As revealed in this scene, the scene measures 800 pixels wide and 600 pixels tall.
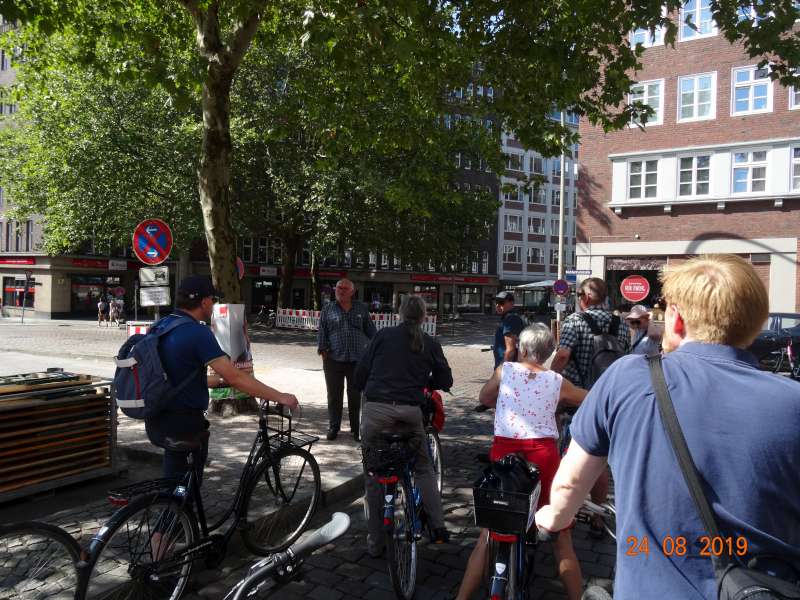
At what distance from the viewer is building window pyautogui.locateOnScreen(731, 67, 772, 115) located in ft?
77.2

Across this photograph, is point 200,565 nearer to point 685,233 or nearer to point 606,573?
point 606,573

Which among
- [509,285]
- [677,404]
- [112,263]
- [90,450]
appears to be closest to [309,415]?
[90,450]

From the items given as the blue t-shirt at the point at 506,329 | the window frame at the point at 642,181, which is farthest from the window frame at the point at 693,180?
the blue t-shirt at the point at 506,329

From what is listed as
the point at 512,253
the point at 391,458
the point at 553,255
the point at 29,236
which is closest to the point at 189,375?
the point at 391,458

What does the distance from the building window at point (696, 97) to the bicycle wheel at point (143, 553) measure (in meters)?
26.9

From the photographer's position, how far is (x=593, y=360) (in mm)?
4914

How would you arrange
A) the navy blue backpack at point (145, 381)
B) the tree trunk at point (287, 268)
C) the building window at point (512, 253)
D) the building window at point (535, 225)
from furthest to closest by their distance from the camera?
the building window at point (535, 225) < the building window at point (512, 253) < the tree trunk at point (287, 268) < the navy blue backpack at point (145, 381)

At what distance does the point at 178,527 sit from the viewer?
11.3ft

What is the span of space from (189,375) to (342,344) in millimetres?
3911

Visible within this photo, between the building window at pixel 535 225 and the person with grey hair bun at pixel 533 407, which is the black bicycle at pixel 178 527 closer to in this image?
the person with grey hair bun at pixel 533 407

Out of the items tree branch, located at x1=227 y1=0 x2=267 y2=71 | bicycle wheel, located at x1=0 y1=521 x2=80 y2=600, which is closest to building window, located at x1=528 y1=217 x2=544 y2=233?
tree branch, located at x1=227 y1=0 x2=267 y2=71

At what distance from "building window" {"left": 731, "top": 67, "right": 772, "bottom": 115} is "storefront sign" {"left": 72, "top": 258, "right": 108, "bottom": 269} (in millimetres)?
35595

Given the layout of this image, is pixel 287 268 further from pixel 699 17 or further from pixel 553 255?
pixel 553 255

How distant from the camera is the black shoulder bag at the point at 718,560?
1308 mm
